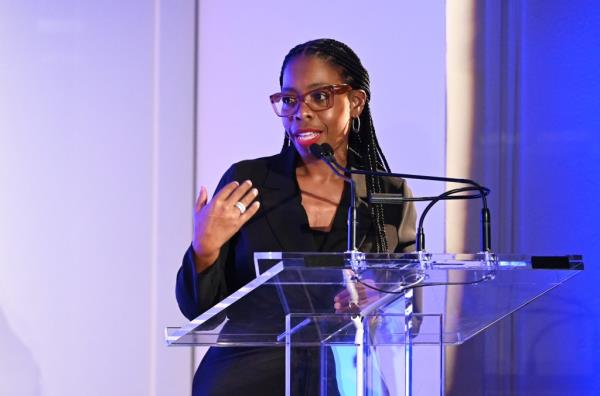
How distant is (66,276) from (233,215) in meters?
1.54

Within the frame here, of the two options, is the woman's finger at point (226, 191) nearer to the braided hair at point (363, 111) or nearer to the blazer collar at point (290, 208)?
the blazer collar at point (290, 208)

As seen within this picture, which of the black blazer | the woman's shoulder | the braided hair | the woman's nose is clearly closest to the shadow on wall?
the black blazer

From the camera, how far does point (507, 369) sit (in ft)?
10.6

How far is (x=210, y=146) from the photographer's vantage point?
156 inches

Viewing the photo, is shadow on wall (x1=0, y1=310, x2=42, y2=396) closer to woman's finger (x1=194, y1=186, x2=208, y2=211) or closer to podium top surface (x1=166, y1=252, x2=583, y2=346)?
woman's finger (x1=194, y1=186, x2=208, y2=211)

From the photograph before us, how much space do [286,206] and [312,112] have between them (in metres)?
0.31

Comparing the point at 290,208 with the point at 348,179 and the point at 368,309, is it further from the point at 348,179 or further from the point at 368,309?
the point at 368,309

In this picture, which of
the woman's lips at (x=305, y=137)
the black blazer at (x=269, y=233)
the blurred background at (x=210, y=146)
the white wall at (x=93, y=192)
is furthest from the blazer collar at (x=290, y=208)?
the white wall at (x=93, y=192)

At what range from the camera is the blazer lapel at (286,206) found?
2605 mm

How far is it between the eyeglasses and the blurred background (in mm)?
993

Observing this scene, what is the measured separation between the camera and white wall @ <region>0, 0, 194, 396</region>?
349 centimetres

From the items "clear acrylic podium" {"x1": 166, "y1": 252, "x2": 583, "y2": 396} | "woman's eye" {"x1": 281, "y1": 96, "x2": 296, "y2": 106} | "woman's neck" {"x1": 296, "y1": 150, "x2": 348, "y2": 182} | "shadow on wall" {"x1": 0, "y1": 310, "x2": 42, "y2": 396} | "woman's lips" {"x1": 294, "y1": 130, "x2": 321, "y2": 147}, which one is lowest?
"shadow on wall" {"x1": 0, "y1": 310, "x2": 42, "y2": 396}

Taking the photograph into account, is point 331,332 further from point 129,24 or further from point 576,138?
point 129,24

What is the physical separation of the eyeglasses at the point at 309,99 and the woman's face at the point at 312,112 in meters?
0.01
